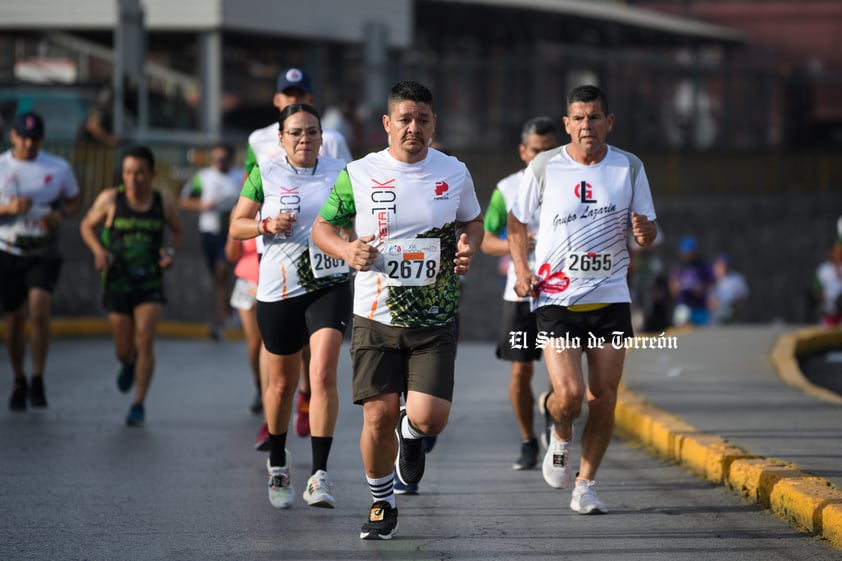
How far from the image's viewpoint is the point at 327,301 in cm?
828

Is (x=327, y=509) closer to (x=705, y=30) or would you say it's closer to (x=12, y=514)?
(x=12, y=514)

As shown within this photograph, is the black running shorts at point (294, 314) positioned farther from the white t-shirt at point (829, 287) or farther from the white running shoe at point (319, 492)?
the white t-shirt at point (829, 287)

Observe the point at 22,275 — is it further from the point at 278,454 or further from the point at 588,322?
the point at 588,322

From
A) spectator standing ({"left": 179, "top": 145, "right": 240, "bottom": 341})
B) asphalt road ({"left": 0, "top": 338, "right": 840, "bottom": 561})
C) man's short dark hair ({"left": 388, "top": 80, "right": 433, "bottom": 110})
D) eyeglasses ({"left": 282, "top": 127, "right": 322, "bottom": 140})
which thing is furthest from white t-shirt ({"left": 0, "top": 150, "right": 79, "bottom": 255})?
spectator standing ({"left": 179, "top": 145, "right": 240, "bottom": 341})

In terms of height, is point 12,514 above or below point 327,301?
below

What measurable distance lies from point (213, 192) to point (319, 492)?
12.1 meters

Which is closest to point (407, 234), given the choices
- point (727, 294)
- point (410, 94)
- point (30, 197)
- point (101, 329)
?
point (410, 94)

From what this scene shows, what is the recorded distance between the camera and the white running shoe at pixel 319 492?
26.1 feet

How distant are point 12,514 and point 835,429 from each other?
5221 mm

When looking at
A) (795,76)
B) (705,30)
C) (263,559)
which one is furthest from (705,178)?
(263,559)

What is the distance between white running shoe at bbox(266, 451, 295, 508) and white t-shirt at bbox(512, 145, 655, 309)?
5.33 ft

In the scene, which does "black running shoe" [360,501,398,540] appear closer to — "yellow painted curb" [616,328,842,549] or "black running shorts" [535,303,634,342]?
"black running shorts" [535,303,634,342]

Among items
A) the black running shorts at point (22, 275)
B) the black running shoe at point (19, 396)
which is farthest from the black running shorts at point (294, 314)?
the black running shoe at point (19, 396)

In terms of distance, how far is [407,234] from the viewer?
720 cm
